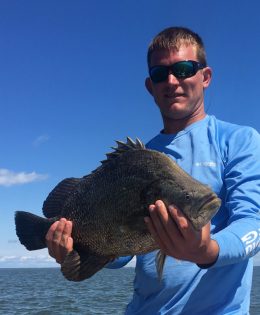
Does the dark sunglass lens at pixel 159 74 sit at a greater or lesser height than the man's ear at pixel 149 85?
lesser

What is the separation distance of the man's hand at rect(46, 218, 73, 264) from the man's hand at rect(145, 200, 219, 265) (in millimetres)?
1063

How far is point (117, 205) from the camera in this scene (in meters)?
3.68

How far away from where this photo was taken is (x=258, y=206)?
3586mm

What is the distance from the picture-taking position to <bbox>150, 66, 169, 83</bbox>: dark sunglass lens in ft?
14.8

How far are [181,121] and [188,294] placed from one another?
5.26ft

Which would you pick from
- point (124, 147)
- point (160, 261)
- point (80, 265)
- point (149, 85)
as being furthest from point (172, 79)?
point (80, 265)

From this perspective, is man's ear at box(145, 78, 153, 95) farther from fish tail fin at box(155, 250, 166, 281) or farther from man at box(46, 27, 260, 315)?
fish tail fin at box(155, 250, 166, 281)

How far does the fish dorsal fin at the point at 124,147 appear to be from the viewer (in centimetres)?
392

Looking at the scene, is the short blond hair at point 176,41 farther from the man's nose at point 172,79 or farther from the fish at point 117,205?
the fish at point 117,205

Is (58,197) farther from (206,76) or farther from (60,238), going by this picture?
(206,76)

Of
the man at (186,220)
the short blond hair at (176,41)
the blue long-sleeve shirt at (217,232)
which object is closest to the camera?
the man at (186,220)

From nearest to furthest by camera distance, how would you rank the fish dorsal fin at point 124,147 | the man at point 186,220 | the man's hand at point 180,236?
1. the man's hand at point 180,236
2. the man at point 186,220
3. the fish dorsal fin at point 124,147

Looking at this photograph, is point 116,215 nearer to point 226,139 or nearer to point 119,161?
point 119,161

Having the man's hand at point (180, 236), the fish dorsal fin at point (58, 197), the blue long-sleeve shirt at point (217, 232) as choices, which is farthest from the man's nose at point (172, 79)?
the man's hand at point (180, 236)
